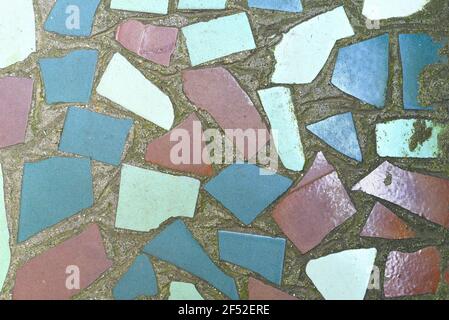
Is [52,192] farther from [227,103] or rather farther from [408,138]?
[408,138]

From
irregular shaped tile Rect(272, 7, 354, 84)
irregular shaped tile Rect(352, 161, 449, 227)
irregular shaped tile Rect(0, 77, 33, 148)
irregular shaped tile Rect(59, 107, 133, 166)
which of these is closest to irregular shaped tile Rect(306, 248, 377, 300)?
irregular shaped tile Rect(352, 161, 449, 227)

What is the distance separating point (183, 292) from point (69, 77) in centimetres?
66

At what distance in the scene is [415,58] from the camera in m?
1.40

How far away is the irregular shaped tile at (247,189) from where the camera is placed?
1.37 meters

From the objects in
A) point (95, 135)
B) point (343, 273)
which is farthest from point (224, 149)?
point (343, 273)

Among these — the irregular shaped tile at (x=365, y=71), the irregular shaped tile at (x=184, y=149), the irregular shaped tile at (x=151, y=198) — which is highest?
the irregular shaped tile at (x=365, y=71)

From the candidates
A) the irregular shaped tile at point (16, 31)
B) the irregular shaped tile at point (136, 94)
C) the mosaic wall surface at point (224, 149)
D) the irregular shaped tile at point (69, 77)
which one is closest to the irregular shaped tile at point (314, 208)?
the mosaic wall surface at point (224, 149)

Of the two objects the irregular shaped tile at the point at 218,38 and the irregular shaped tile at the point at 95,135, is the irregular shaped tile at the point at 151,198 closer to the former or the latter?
the irregular shaped tile at the point at 95,135

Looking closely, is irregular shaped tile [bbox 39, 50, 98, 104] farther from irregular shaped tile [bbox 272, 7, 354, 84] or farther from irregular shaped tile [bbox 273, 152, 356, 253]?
irregular shaped tile [bbox 273, 152, 356, 253]

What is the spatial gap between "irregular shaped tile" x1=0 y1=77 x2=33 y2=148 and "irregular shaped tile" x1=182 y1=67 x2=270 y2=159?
437 millimetres

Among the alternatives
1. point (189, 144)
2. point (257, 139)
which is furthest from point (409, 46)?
point (189, 144)

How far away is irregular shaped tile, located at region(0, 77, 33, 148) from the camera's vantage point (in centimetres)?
138

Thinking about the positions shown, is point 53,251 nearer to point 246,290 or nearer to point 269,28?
point 246,290

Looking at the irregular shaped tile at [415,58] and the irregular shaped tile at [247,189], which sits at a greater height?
the irregular shaped tile at [415,58]
